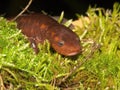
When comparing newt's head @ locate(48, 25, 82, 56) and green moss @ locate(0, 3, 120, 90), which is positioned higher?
newt's head @ locate(48, 25, 82, 56)

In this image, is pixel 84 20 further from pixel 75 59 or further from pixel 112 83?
pixel 112 83

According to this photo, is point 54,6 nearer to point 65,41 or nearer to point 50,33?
point 50,33

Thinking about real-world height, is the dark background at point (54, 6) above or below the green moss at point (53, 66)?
above

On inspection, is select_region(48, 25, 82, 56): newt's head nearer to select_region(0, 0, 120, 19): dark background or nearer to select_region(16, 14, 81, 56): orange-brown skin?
select_region(16, 14, 81, 56): orange-brown skin

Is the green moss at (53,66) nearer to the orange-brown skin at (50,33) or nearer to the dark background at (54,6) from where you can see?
the orange-brown skin at (50,33)

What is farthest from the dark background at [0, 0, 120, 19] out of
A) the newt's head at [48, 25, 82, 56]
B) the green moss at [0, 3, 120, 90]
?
the newt's head at [48, 25, 82, 56]

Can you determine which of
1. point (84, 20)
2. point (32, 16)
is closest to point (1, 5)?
point (32, 16)

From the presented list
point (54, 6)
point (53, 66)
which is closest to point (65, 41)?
point (53, 66)

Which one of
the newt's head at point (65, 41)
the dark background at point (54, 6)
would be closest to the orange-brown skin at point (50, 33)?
the newt's head at point (65, 41)
